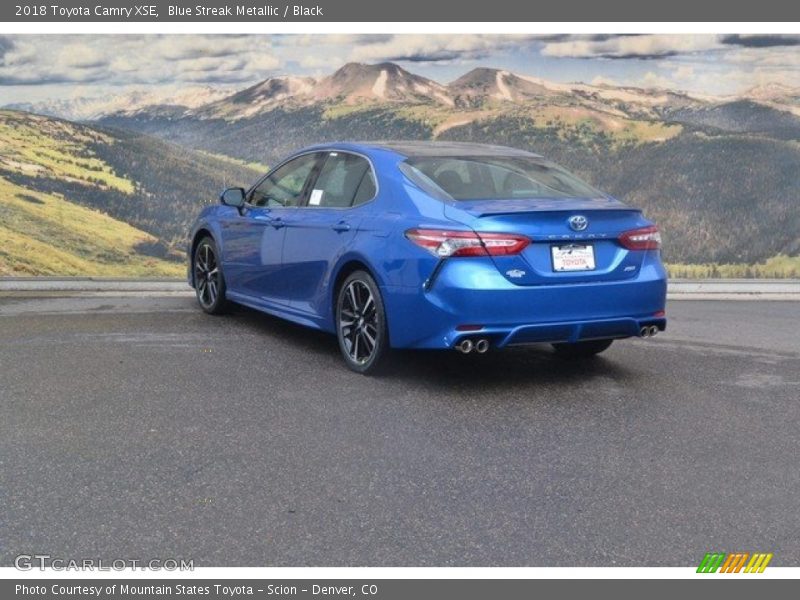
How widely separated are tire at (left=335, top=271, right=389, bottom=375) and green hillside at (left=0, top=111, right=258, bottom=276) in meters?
5.88

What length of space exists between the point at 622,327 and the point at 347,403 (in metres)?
1.86

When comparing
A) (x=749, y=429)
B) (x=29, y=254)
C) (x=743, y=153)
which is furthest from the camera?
(x=743, y=153)

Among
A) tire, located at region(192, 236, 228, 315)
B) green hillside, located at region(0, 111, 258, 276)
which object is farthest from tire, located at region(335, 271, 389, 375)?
green hillside, located at region(0, 111, 258, 276)

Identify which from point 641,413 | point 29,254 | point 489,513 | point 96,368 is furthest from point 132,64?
point 489,513

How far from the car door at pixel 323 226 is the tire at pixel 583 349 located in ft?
6.13

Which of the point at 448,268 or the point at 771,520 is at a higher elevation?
the point at 448,268

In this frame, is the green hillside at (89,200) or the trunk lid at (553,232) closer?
the trunk lid at (553,232)

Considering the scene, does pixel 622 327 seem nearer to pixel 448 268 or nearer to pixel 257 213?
pixel 448 268

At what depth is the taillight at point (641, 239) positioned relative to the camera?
6984 mm

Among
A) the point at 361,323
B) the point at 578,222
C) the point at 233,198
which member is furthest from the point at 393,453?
the point at 233,198

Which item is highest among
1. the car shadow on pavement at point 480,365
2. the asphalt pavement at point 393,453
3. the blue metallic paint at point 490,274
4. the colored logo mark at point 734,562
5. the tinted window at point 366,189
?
the tinted window at point 366,189

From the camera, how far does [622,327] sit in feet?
22.9

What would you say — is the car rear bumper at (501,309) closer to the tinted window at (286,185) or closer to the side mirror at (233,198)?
the tinted window at (286,185)
